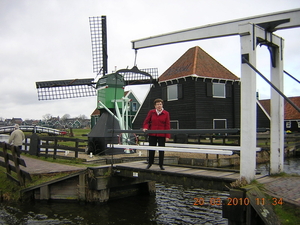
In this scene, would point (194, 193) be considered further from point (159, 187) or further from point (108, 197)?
point (108, 197)

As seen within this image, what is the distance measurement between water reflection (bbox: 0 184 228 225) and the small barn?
47.0 feet

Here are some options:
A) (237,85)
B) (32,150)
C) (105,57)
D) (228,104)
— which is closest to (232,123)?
(228,104)

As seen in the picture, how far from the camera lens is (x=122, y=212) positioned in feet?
29.5

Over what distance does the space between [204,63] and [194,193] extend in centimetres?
1615

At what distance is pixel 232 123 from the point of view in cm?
2589

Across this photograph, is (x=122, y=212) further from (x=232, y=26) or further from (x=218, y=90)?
(x=218, y=90)

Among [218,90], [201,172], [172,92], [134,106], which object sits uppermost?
[218,90]

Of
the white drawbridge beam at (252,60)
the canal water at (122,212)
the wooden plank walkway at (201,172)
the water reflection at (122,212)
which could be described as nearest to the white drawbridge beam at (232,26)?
the white drawbridge beam at (252,60)

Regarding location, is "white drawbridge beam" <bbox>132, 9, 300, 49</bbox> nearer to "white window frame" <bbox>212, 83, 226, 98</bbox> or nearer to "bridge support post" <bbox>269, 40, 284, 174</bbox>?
"bridge support post" <bbox>269, 40, 284, 174</bbox>

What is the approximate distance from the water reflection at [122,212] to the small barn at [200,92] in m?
14.3

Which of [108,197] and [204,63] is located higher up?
[204,63]

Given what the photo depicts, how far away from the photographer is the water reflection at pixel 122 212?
819 cm

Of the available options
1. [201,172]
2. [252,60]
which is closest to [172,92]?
[201,172]

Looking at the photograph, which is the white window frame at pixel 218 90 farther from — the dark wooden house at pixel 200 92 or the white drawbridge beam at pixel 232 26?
the white drawbridge beam at pixel 232 26
